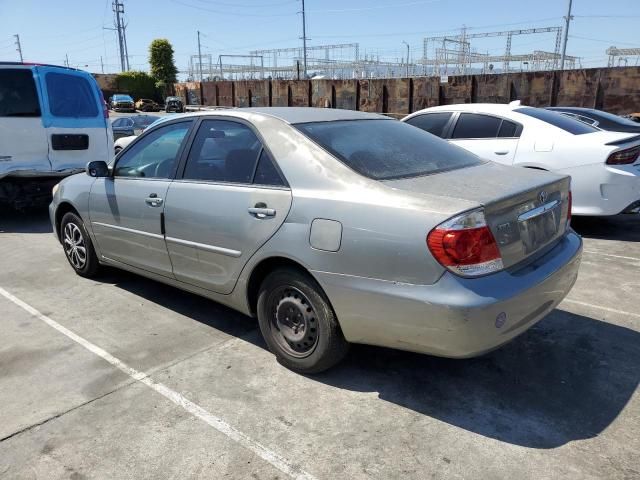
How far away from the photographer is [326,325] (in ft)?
9.97

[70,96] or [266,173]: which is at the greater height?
[70,96]

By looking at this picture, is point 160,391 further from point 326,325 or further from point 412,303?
point 412,303

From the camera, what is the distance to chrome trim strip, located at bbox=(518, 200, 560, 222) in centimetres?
290

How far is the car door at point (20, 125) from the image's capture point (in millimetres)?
7156

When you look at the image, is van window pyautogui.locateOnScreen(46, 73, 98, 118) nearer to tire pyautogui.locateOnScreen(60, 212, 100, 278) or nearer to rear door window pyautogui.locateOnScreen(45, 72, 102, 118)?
rear door window pyautogui.locateOnScreen(45, 72, 102, 118)

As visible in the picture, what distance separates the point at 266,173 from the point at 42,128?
18.4 ft

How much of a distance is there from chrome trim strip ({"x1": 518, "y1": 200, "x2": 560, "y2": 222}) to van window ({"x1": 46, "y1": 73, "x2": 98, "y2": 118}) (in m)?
7.03

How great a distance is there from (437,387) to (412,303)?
80 centimetres

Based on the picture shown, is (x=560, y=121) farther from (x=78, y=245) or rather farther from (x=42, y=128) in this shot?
(x=42, y=128)

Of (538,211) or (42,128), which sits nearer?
(538,211)

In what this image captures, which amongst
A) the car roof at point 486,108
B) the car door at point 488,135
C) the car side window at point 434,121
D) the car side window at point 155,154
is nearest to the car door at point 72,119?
the car side window at point 155,154

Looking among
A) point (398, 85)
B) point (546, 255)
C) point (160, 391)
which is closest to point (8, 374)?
point (160, 391)

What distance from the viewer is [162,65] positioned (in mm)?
59938

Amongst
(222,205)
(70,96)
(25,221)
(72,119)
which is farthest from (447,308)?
(25,221)
